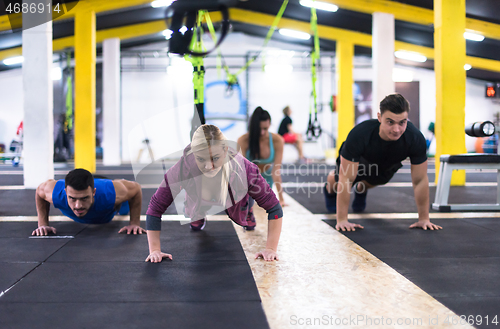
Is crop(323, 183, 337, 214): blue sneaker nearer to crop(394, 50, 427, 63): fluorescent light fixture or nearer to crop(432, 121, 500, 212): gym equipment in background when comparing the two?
crop(432, 121, 500, 212): gym equipment in background

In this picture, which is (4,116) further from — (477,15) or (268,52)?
(477,15)

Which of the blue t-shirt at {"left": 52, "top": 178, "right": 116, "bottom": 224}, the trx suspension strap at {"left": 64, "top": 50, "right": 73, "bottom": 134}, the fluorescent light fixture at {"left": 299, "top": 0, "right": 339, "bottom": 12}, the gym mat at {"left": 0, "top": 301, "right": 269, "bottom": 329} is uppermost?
the fluorescent light fixture at {"left": 299, "top": 0, "right": 339, "bottom": 12}

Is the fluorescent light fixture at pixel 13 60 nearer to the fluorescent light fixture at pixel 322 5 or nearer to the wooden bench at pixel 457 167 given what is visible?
the fluorescent light fixture at pixel 322 5

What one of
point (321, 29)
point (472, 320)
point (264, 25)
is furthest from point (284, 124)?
point (472, 320)

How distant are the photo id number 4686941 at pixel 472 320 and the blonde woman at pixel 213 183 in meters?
0.94

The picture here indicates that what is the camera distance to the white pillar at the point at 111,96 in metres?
11.0

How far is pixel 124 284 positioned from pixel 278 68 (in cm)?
1258

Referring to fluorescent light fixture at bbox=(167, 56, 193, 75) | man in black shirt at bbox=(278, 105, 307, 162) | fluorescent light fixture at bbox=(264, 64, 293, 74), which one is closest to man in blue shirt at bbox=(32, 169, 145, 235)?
man in black shirt at bbox=(278, 105, 307, 162)

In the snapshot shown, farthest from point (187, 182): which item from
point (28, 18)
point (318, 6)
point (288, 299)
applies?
point (318, 6)

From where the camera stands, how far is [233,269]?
6.91 ft

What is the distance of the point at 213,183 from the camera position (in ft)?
7.67

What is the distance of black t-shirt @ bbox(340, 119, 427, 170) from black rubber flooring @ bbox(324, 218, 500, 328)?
565mm

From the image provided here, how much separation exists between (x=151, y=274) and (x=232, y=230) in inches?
47.1

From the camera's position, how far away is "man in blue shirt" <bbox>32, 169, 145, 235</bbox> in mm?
2555
